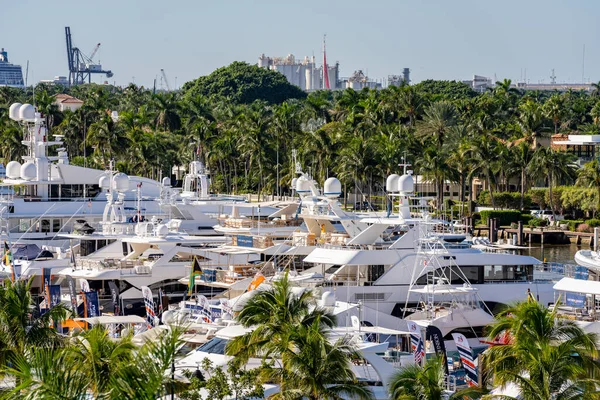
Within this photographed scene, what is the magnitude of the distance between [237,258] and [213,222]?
27.5 ft

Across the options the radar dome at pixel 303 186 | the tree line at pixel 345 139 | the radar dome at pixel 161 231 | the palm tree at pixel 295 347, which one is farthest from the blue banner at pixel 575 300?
the tree line at pixel 345 139

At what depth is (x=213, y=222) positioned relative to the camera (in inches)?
2459

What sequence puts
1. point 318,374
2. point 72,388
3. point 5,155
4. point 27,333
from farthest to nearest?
point 5,155, point 27,333, point 318,374, point 72,388

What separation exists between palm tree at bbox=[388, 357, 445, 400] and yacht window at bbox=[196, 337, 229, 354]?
9213 mm

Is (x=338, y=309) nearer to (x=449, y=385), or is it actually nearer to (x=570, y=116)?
(x=449, y=385)

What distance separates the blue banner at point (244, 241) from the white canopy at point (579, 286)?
19013 millimetres

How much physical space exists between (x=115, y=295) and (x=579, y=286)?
829 inches

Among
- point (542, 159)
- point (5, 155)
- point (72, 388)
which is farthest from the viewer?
point (5, 155)

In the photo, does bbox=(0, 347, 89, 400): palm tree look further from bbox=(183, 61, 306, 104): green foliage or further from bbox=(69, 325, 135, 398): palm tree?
bbox=(183, 61, 306, 104): green foliage

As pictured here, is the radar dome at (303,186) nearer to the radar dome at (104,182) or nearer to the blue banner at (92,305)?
the radar dome at (104,182)

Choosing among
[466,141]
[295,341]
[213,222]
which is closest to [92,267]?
[213,222]

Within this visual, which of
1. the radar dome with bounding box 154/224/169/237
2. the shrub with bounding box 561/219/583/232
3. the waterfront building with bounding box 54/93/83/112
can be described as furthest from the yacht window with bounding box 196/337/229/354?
the waterfront building with bounding box 54/93/83/112

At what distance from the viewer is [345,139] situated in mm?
96750

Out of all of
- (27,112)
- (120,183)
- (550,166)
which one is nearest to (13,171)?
(27,112)
